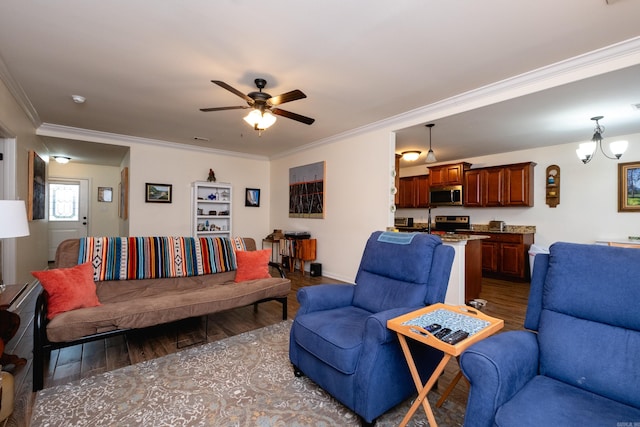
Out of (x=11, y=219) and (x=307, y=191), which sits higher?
(x=307, y=191)

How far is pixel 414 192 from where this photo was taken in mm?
7176

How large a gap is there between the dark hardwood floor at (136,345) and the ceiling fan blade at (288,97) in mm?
2216

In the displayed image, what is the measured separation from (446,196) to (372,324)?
5514mm

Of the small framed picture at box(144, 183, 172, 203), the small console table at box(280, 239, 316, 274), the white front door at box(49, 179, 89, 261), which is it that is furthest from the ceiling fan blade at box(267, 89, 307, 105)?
the white front door at box(49, 179, 89, 261)

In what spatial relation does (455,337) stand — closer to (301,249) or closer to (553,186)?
(301,249)

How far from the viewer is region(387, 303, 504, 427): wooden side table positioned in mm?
1307

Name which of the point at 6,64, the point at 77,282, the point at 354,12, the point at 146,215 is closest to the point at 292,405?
the point at 77,282

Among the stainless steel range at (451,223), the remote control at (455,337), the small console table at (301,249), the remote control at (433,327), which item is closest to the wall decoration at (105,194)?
the small console table at (301,249)

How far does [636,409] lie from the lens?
112 centimetres

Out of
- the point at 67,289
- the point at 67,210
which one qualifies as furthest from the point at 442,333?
the point at 67,210

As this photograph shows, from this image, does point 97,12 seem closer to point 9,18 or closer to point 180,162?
point 9,18

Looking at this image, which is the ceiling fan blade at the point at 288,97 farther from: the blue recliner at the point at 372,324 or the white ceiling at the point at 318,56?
the blue recliner at the point at 372,324

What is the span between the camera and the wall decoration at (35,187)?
13.2ft

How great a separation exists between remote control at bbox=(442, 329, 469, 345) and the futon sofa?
197cm
